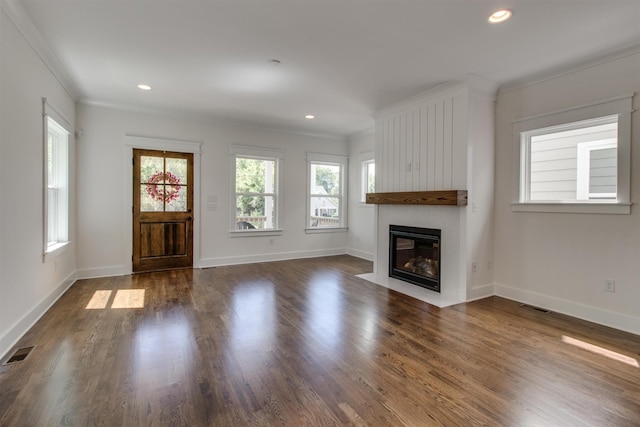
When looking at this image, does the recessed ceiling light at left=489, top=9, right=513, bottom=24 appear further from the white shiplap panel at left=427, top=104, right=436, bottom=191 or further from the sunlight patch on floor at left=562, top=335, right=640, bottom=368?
the sunlight patch on floor at left=562, top=335, right=640, bottom=368

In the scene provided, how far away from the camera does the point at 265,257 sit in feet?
20.6

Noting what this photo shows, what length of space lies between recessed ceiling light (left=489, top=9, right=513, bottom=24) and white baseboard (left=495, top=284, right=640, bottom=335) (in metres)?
2.96

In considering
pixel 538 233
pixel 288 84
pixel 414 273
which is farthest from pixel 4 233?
pixel 538 233

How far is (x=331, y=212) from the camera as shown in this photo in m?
7.17

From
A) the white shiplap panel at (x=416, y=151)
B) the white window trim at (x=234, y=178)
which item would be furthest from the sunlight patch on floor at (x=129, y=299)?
the white shiplap panel at (x=416, y=151)

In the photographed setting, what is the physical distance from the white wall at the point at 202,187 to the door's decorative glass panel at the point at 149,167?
27 centimetres

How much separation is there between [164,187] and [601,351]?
5886mm

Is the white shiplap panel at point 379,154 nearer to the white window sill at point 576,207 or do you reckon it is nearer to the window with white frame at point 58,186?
the white window sill at point 576,207

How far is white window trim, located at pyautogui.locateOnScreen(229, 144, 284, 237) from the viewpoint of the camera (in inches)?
233

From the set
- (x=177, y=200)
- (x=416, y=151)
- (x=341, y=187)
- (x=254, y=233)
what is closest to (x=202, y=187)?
(x=177, y=200)

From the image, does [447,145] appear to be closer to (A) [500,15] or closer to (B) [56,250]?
(A) [500,15]

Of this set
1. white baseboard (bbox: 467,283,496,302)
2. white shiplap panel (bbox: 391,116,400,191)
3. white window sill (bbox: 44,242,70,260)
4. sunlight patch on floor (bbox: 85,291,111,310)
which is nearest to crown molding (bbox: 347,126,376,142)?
white shiplap panel (bbox: 391,116,400,191)

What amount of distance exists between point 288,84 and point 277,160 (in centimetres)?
244

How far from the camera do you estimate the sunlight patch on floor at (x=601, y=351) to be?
7.94ft
